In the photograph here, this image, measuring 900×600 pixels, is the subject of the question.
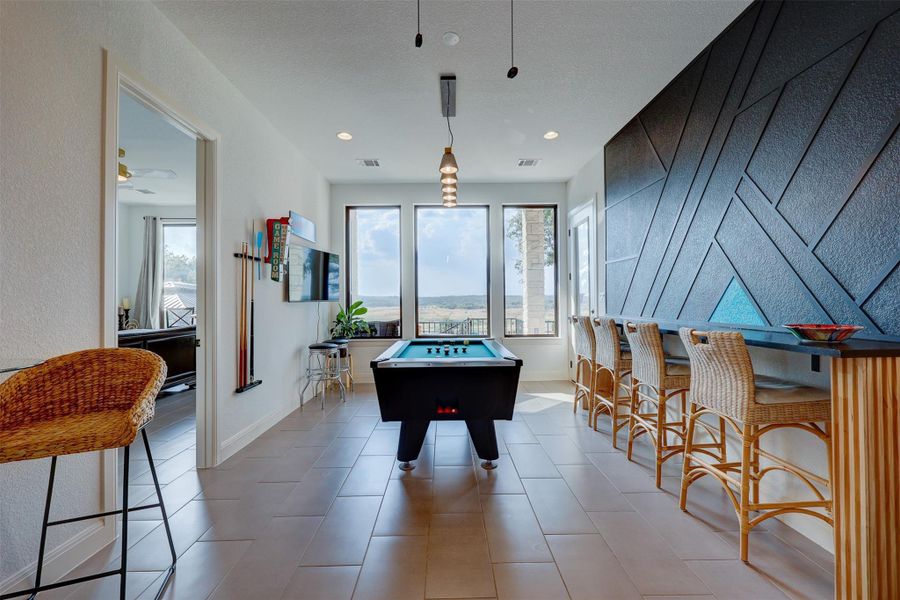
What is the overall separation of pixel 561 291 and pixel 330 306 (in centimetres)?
348

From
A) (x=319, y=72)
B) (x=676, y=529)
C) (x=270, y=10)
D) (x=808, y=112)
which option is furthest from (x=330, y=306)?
(x=808, y=112)

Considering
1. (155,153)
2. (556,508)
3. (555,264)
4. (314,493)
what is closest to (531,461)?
(556,508)

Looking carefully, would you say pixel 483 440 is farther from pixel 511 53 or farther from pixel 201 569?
pixel 511 53

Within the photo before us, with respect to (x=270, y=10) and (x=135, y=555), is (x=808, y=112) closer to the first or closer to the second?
(x=270, y=10)

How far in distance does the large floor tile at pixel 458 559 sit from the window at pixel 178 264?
677cm

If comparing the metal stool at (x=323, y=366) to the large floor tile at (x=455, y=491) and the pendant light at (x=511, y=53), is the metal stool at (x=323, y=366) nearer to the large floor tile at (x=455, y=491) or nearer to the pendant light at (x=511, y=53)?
the large floor tile at (x=455, y=491)

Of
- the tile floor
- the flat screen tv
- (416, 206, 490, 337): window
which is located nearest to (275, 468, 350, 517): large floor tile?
the tile floor

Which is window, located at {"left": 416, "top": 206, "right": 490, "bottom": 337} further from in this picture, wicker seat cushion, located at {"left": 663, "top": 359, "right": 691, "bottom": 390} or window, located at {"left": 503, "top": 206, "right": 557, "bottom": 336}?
wicker seat cushion, located at {"left": 663, "top": 359, "right": 691, "bottom": 390}

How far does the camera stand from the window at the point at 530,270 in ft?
19.4

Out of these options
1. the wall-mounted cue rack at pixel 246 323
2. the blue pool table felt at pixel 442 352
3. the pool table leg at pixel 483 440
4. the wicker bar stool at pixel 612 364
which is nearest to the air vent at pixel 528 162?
the wicker bar stool at pixel 612 364

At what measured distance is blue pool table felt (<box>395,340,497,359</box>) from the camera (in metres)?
2.90

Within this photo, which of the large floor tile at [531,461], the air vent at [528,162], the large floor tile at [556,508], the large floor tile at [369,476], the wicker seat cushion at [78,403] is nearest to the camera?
the wicker seat cushion at [78,403]

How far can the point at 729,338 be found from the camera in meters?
1.79

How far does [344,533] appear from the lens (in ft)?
6.72
